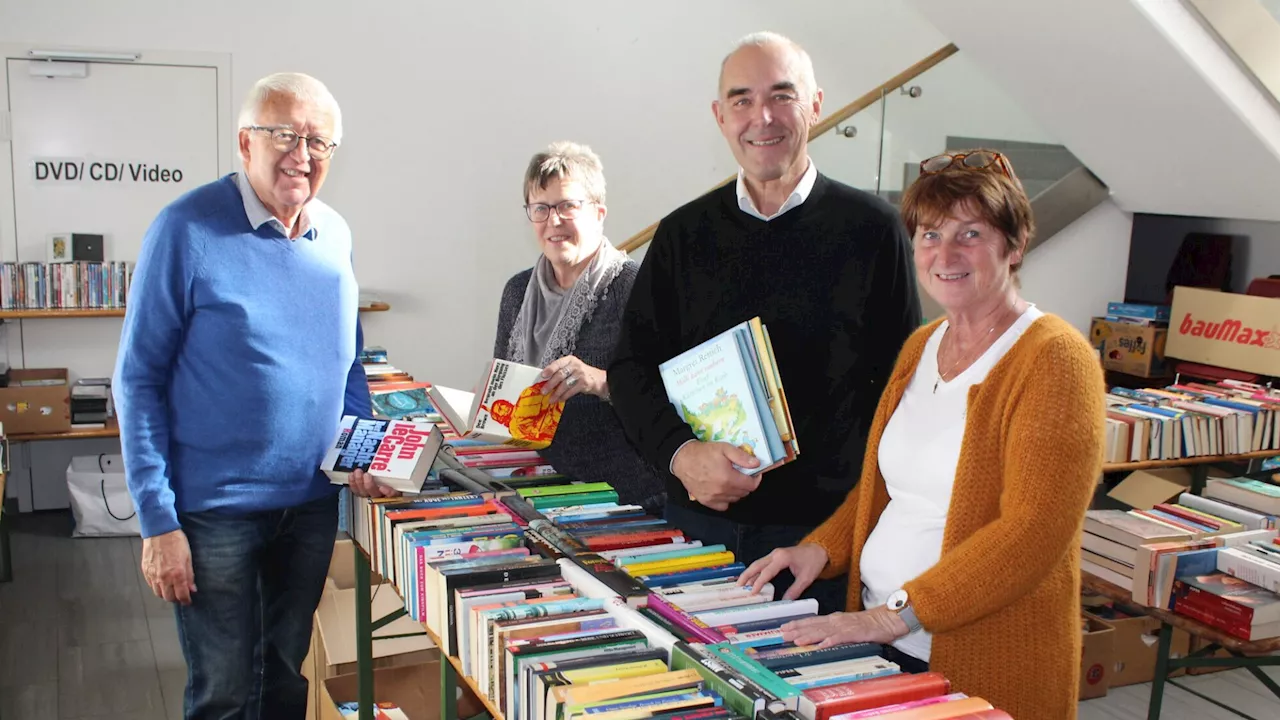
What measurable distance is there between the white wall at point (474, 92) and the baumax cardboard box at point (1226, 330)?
8.84 ft

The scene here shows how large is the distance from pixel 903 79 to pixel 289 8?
11.8ft

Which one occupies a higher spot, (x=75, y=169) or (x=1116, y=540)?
(x=75, y=169)

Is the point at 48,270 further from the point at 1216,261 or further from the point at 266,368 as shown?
the point at 1216,261

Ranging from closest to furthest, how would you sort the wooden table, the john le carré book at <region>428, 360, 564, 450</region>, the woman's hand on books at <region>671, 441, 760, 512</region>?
the woman's hand on books at <region>671, 441, 760, 512</region>, the john le carré book at <region>428, 360, 564, 450</region>, the wooden table

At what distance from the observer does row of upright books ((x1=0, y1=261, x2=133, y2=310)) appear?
5.66 m

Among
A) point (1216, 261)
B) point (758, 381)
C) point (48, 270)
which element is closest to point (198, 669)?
point (758, 381)

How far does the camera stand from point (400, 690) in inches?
120

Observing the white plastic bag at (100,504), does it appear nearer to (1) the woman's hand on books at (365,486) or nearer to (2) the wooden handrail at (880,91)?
(2) the wooden handrail at (880,91)

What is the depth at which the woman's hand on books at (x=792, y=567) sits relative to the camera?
1.82 m

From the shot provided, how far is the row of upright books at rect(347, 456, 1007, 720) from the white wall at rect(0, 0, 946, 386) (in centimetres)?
436

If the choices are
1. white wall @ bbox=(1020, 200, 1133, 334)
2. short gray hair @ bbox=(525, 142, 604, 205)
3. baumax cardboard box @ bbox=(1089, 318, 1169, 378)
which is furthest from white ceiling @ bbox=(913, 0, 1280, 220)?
short gray hair @ bbox=(525, 142, 604, 205)

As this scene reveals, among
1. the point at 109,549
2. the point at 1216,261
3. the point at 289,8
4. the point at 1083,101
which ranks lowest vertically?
the point at 109,549

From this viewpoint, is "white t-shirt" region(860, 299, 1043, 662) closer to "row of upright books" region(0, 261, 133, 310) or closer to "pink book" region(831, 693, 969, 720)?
"pink book" region(831, 693, 969, 720)

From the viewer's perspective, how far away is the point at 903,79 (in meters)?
5.43
